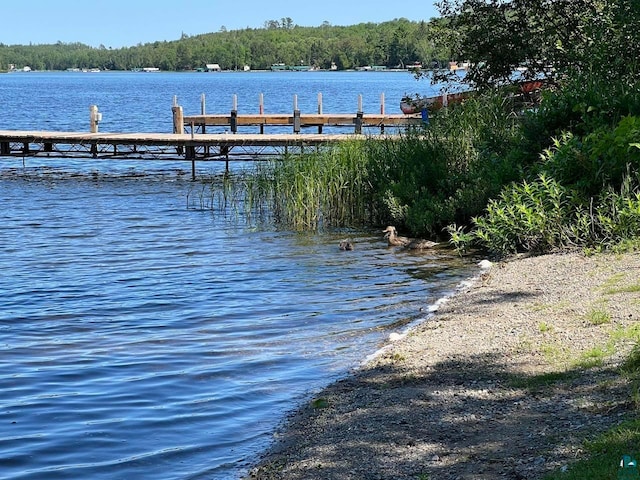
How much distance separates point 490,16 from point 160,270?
8913mm

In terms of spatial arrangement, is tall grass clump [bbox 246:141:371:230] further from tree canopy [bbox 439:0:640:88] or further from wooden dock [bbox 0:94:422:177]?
wooden dock [bbox 0:94:422:177]

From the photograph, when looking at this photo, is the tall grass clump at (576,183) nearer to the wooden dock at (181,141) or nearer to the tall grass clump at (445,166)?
the tall grass clump at (445,166)

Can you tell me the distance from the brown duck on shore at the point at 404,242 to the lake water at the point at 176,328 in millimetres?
318

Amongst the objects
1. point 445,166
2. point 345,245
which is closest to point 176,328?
point 345,245

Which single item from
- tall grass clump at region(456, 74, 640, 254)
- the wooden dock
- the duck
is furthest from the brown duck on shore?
the wooden dock

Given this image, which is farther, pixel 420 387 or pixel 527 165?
pixel 527 165

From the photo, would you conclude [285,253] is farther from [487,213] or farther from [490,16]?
[490,16]

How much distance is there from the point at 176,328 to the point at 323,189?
7.41 m

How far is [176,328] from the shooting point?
36.4ft

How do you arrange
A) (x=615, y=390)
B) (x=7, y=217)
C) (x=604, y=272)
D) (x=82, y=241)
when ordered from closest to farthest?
(x=615, y=390) → (x=604, y=272) → (x=82, y=241) → (x=7, y=217)

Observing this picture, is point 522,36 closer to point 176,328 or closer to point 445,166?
point 445,166

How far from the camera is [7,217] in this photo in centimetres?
2177

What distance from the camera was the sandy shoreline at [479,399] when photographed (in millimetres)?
5746

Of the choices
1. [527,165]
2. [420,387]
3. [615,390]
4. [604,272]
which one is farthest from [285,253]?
[615,390]
